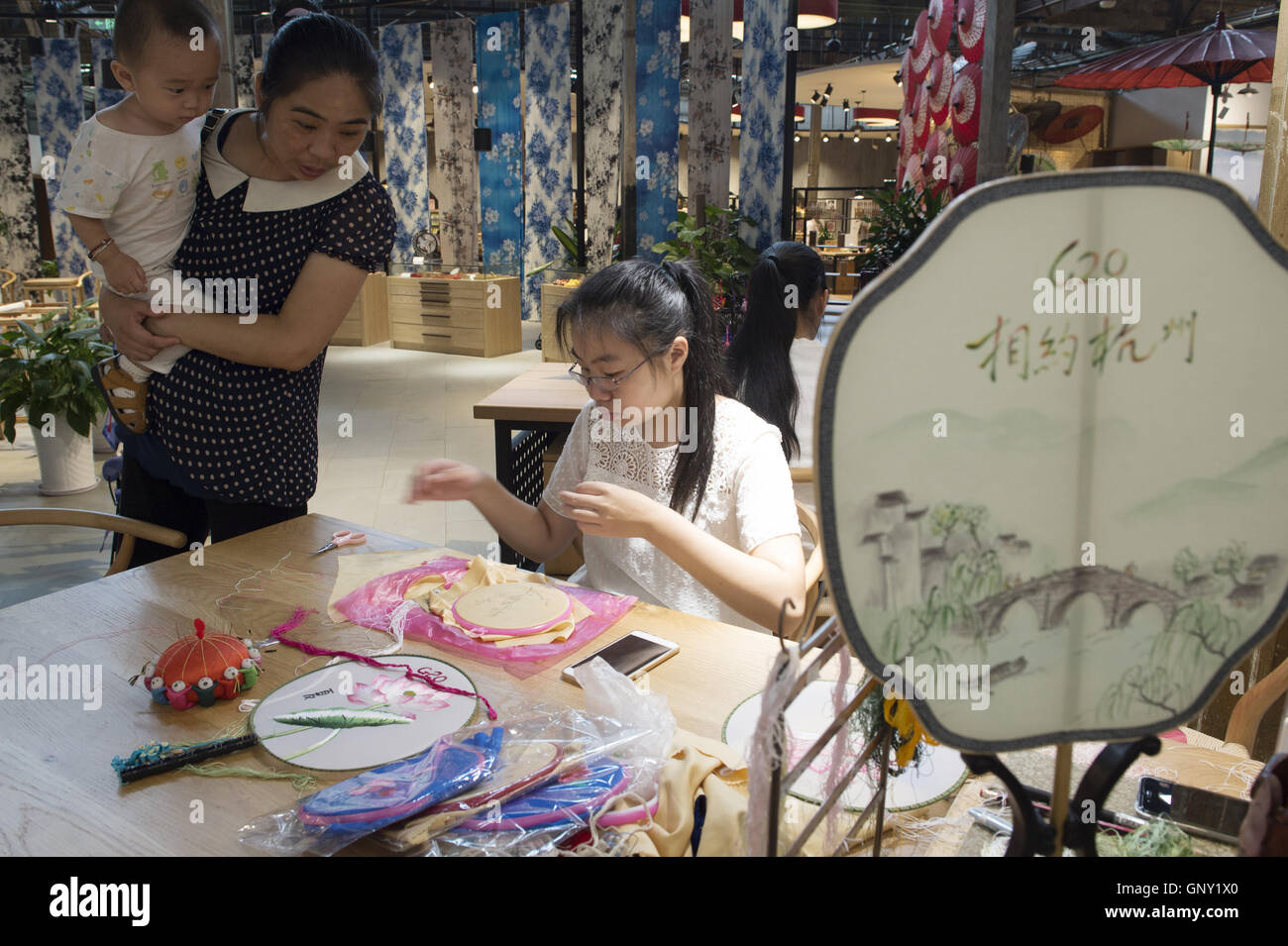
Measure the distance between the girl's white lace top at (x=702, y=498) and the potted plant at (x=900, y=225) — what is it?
6.75 feet

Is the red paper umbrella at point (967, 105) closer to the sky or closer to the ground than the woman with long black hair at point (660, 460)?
closer to the sky

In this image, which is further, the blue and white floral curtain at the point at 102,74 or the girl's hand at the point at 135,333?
the blue and white floral curtain at the point at 102,74

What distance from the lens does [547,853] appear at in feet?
2.83

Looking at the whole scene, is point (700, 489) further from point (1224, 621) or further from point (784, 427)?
point (1224, 621)

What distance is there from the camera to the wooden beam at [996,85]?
286cm

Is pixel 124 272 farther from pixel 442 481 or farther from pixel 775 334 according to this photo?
pixel 775 334

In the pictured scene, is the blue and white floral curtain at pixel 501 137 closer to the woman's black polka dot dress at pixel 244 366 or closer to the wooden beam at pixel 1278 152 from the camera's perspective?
the woman's black polka dot dress at pixel 244 366

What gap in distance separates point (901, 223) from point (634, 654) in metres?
3.15

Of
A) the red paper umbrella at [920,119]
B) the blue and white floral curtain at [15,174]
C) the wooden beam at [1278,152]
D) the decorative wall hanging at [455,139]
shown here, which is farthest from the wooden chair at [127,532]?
the blue and white floral curtain at [15,174]

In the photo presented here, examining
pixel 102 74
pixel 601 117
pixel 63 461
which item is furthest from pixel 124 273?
pixel 102 74

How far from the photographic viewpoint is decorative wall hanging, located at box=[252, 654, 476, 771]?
1.06 m

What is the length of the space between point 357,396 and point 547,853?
7.22 meters
